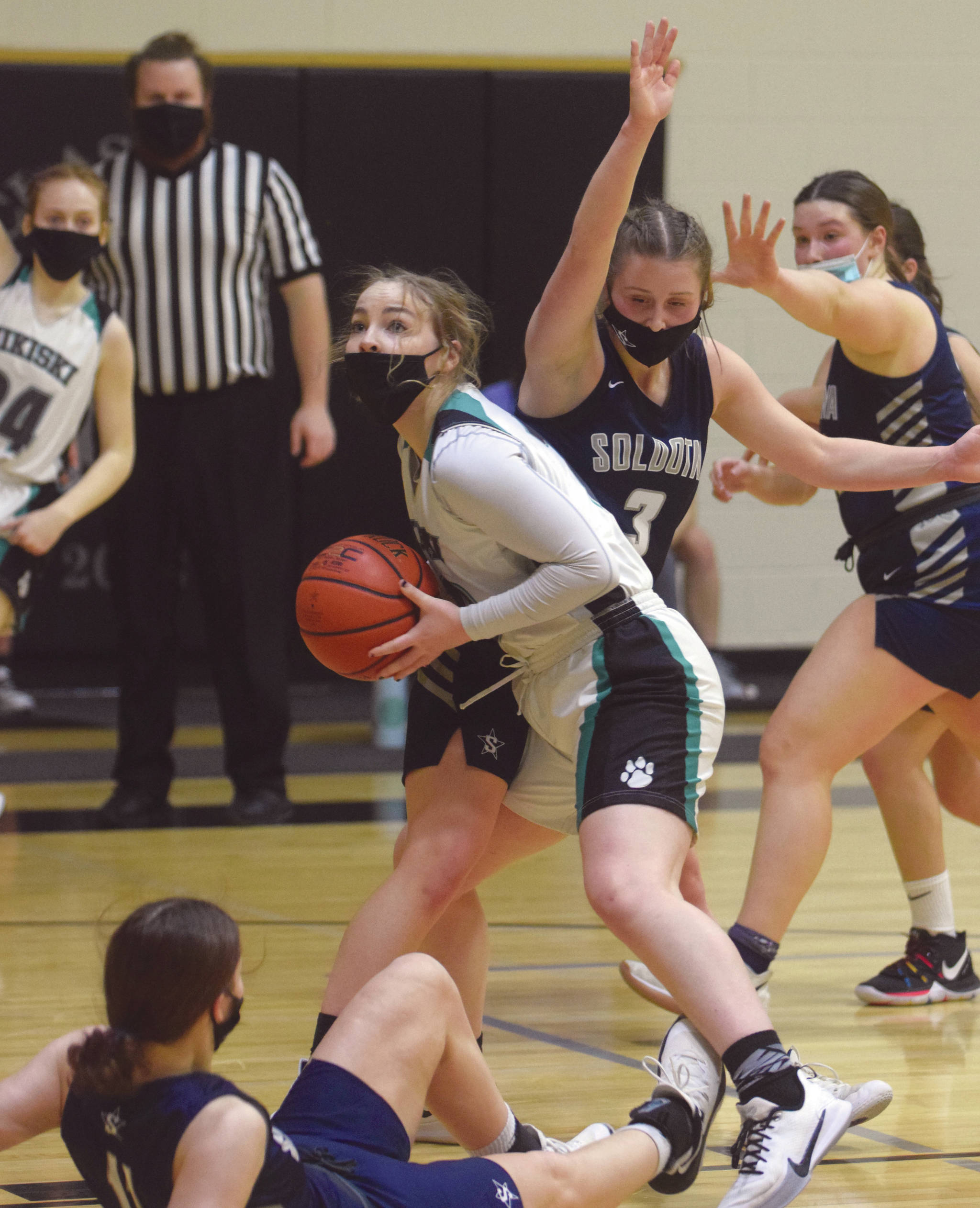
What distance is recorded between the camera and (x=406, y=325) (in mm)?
2652

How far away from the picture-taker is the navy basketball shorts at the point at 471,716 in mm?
2574

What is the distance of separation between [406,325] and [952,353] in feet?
4.11

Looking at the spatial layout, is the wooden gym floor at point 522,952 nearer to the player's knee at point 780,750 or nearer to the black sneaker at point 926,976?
the black sneaker at point 926,976

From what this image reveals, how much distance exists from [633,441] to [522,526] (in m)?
→ 0.30

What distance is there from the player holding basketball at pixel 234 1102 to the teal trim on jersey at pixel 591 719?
443 mm

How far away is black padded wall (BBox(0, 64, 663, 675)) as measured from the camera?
7812mm

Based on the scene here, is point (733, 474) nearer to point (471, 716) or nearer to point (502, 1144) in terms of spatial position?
point (471, 716)

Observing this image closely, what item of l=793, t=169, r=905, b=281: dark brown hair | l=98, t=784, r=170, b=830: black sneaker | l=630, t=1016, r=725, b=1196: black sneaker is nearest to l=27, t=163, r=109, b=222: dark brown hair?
l=98, t=784, r=170, b=830: black sneaker

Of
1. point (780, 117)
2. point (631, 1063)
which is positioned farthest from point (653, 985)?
point (780, 117)

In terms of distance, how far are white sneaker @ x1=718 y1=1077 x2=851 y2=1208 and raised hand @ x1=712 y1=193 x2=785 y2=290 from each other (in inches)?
54.2

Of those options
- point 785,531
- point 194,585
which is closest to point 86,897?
point 194,585

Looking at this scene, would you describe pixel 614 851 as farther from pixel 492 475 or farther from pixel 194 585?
pixel 194 585

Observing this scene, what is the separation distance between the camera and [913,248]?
363 cm

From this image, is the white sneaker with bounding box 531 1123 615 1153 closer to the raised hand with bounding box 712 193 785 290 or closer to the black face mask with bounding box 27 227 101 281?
the raised hand with bounding box 712 193 785 290
